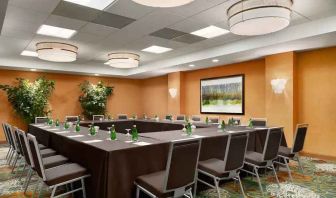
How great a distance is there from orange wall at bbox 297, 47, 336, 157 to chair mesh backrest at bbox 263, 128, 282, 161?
117 inches

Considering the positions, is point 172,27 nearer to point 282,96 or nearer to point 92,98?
point 282,96

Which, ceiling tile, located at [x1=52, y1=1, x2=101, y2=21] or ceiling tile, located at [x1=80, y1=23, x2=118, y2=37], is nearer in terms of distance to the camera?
ceiling tile, located at [x1=52, y1=1, x2=101, y2=21]

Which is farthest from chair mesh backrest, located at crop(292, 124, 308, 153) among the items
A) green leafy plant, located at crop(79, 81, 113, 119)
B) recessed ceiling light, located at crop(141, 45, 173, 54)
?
green leafy plant, located at crop(79, 81, 113, 119)

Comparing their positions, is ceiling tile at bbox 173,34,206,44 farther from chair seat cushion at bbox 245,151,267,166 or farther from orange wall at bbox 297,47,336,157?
chair seat cushion at bbox 245,151,267,166

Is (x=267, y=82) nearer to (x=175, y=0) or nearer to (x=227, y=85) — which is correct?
(x=227, y=85)

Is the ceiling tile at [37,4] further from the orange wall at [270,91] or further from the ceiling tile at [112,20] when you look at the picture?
the orange wall at [270,91]

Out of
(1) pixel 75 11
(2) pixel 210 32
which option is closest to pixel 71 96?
(1) pixel 75 11

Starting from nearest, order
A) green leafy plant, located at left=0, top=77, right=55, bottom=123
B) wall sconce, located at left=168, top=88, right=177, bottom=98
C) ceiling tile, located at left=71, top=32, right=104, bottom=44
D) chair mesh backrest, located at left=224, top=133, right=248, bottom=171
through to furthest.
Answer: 1. chair mesh backrest, located at left=224, top=133, right=248, bottom=171
2. ceiling tile, located at left=71, top=32, right=104, bottom=44
3. green leafy plant, located at left=0, top=77, right=55, bottom=123
4. wall sconce, located at left=168, top=88, right=177, bottom=98

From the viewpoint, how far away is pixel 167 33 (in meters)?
5.02

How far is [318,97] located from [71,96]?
8.55 metres

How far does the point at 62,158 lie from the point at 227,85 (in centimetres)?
563

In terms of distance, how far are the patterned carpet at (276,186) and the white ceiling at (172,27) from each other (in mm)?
2600

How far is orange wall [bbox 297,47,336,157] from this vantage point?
5.25 m

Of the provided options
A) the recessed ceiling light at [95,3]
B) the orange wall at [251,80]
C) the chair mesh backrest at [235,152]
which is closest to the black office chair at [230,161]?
the chair mesh backrest at [235,152]
